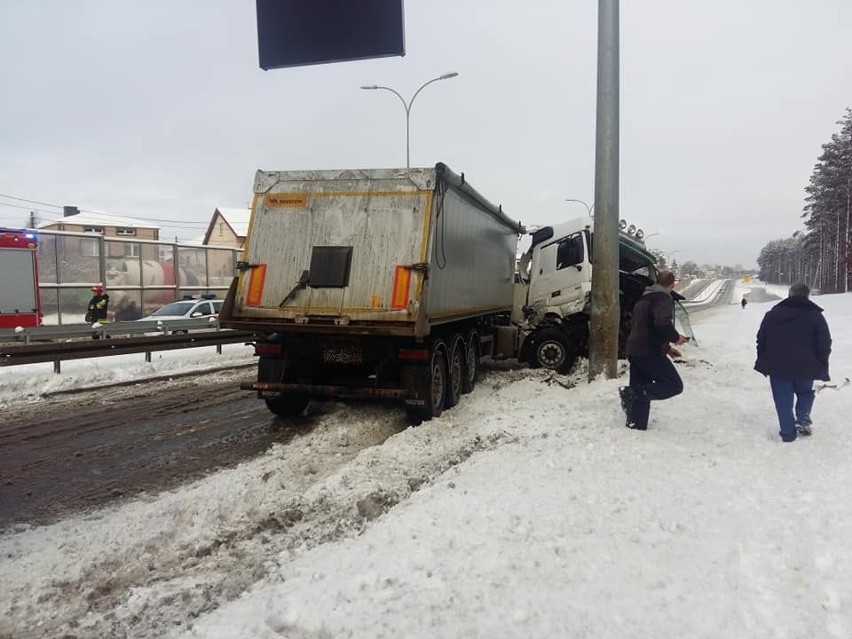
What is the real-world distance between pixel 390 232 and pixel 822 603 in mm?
5676

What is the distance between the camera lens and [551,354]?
1193 cm

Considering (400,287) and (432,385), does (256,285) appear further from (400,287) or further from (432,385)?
(432,385)

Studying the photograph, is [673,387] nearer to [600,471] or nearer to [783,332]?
[783,332]

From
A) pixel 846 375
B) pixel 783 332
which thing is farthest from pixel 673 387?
pixel 846 375

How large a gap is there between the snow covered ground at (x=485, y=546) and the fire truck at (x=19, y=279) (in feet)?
46.0

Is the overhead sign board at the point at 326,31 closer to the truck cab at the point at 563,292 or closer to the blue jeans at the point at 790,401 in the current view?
the blue jeans at the point at 790,401

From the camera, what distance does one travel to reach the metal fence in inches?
677

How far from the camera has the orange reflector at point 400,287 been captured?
23.9 feet

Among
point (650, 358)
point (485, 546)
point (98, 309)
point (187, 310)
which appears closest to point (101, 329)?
point (98, 309)

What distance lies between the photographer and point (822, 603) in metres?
2.85

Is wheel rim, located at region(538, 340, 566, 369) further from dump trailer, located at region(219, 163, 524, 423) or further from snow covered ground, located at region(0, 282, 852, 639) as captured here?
snow covered ground, located at region(0, 282, 852, 639)

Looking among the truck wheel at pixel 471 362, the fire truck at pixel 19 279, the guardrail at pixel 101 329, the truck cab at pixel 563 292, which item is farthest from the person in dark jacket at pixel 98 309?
the truck wheel at pixel 471 362

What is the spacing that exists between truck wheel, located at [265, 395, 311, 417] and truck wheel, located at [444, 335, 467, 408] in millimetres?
1955

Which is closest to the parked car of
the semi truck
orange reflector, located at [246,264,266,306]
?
the semi truck
